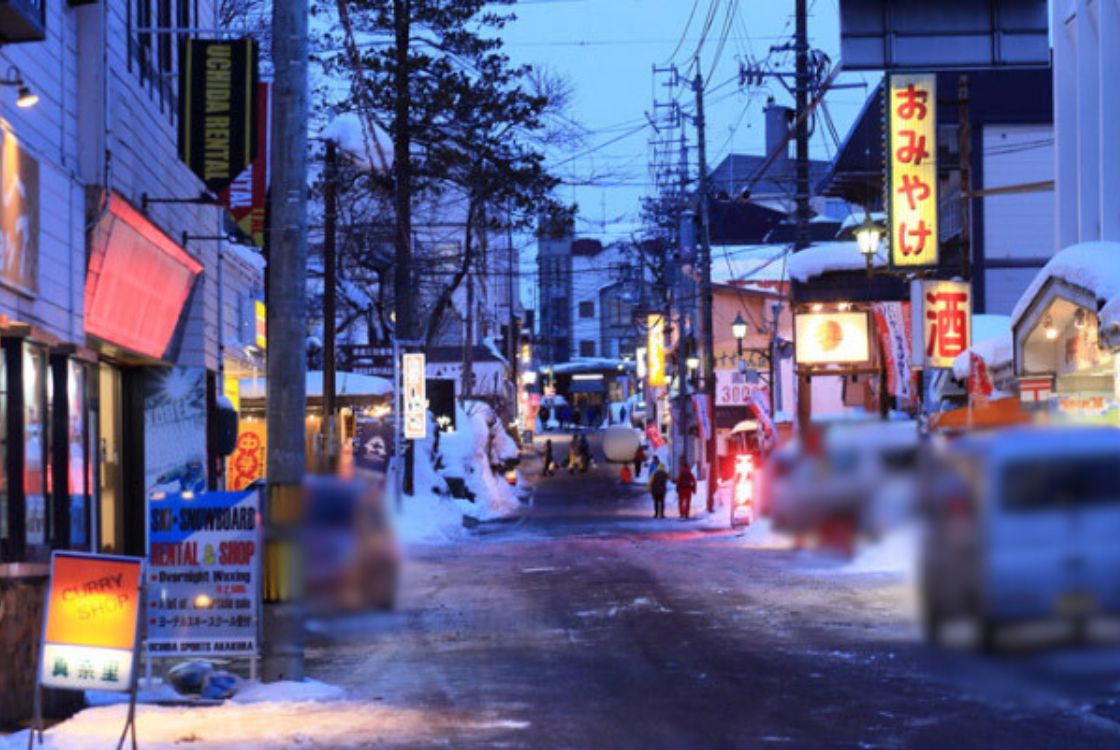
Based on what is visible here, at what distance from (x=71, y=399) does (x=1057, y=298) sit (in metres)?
16.1

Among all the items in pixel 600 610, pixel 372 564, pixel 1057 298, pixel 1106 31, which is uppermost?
pixel 1106 31

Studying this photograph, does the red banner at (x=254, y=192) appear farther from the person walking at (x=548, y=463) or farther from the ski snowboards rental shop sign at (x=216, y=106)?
the person walking at (x=548, y=463)

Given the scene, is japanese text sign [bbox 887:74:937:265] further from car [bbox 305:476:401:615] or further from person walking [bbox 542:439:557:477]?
person walking [bbox 542:439:557:477]

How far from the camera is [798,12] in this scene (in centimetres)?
2533

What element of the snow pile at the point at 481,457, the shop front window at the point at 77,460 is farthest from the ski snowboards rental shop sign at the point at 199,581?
the snow pile at the point at 481,457

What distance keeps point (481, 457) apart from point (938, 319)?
54.6 m

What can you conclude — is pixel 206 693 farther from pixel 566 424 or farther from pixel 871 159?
pixel 566 424

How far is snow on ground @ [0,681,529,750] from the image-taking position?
13.1m

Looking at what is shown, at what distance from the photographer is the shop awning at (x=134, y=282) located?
19.9m

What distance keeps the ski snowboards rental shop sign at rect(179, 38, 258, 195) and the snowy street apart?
588cm

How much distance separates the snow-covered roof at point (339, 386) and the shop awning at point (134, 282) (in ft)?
35.0

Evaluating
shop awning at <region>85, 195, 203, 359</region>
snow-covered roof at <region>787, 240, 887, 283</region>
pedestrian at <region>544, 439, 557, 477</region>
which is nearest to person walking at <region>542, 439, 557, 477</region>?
pedestrian at <region>544, 439, 557, 477</region>

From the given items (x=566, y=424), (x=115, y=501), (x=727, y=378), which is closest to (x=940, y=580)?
(x=115, y=501)

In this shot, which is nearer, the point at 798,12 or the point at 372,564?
the point at 372,564
